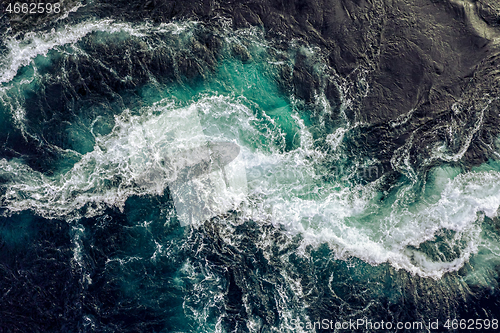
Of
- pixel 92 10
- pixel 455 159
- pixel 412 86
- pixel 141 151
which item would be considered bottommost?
pixel 455 159

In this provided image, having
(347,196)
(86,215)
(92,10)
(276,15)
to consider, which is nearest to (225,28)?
(276,15)

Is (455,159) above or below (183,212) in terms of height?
above

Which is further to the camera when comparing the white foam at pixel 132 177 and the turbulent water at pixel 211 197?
the white foam at pixel 132 177

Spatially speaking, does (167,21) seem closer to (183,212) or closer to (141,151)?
(141,151)

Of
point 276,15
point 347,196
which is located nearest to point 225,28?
point 276,15

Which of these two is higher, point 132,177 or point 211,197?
point 132,177

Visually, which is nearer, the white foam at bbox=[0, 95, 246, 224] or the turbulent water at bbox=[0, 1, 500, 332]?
the turbulent water at bbox=[0, 1, 500, 332]

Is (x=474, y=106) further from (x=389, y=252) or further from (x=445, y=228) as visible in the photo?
(x=389, y=252)
